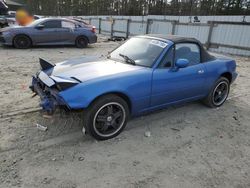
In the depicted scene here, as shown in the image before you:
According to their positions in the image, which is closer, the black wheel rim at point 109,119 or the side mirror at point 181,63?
the black wheel rim at point 109,119

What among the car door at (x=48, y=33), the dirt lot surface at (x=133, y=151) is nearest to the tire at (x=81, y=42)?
the car door at (x=48, y=33)

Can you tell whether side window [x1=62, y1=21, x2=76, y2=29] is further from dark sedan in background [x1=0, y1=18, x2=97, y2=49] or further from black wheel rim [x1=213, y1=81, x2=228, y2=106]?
black wheel rim [x1=213, y1=81, x2=228, y2=106]

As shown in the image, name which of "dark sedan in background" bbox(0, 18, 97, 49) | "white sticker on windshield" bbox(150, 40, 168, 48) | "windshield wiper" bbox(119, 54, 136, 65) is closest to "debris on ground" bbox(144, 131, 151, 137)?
"windshield wiper" bbox(119, 54, 136, 65)

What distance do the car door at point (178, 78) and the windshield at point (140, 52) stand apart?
0.18 metres

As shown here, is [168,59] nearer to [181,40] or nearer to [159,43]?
[159,43]

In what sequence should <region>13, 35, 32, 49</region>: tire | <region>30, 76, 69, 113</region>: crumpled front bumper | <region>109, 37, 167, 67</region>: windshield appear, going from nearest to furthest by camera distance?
1. <region>30, 76, 69, 113</region>: crumpled front bumper
2. <region>109, 37, 167, 67</region>: windshield
3. <region>13, 35, 32, 49</region>: tire

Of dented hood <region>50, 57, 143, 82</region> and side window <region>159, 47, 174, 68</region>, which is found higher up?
side window <region>159, 47, 174, 68</region>

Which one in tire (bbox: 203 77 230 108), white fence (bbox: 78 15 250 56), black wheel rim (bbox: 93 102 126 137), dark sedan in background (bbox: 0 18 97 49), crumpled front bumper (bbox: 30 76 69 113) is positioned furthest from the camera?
white fence (bbox: 78 15 250 56)

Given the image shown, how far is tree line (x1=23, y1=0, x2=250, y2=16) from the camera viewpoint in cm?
2583

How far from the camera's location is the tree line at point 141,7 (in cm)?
2583

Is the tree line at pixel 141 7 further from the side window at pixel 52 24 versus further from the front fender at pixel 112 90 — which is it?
the front fender at pixel 112 90

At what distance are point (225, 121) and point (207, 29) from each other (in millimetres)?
11063

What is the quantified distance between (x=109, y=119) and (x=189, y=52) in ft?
6.61

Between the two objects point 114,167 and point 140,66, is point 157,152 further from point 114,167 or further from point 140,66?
point 140,66
